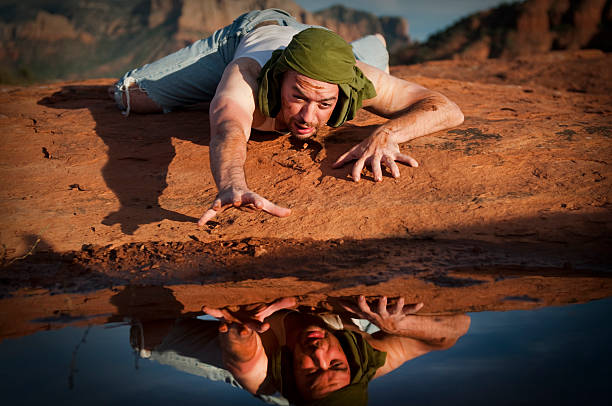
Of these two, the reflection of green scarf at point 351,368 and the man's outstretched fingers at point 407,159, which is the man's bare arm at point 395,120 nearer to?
the man's outstretched fingers at point 407,159

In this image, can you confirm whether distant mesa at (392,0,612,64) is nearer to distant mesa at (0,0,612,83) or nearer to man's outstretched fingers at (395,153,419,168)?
distant mesa at (0,0,612,83)

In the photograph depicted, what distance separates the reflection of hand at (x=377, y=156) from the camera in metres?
2.87

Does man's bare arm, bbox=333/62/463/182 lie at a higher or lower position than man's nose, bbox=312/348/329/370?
higher

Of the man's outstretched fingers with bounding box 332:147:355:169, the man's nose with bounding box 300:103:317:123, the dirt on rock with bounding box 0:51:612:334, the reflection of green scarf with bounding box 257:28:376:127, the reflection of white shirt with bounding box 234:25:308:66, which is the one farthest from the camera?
the reflection of white shirt with bounding box 234:25:308:66

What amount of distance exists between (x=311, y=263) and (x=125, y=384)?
3.45 feet

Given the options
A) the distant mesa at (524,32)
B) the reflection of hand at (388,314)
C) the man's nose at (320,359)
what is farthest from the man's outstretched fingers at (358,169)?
the distant mesa at (524,32)

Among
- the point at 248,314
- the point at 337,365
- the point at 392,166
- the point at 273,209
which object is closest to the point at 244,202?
the point at 273,209

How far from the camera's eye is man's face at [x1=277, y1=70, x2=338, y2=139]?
2836mm

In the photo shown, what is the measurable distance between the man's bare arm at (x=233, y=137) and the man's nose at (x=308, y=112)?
275 millimetres

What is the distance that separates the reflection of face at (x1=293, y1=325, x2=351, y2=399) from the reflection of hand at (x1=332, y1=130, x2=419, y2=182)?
135cm

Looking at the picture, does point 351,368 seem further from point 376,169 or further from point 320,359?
point 376,169

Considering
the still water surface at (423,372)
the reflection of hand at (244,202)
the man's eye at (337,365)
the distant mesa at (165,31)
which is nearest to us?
the still water surface at (423,372)

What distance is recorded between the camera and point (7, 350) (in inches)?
62.1

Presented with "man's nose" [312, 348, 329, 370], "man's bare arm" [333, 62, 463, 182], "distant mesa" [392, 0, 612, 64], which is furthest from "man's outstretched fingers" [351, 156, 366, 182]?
"distant mesa" [392, 0, 612, 64]
